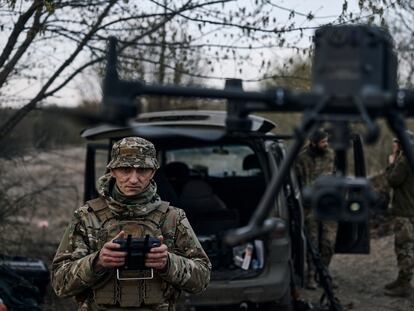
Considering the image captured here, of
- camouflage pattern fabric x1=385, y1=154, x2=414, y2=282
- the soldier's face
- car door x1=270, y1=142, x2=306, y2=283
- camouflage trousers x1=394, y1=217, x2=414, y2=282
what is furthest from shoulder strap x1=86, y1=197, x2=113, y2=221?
camouflage trousers x1=394, y1=217, x2=414, y2=282

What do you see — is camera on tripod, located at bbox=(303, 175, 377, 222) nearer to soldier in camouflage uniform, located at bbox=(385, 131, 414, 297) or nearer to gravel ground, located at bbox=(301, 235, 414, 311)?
gravel ground, located at bbox=(301, 235, 414, 311)

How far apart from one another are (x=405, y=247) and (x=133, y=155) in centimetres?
503

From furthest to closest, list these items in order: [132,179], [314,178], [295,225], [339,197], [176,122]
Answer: [314,178] → [295,225] → [176,122] → [132,179] → [339,197]

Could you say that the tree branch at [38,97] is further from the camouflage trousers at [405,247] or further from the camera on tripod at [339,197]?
the camera on tripod at [339,197]

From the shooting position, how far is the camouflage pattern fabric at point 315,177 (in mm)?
8219

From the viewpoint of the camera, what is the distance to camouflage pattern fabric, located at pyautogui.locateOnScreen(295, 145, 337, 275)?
324 inches

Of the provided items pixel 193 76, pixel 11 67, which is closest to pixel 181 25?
pixel 193 76

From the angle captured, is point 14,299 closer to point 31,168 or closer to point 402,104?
point 31,168

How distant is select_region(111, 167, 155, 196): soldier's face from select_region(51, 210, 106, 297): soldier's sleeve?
229 millimetres

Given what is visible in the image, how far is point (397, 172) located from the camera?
7.59 m

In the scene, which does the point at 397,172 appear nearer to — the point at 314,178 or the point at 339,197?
the point at 314,178

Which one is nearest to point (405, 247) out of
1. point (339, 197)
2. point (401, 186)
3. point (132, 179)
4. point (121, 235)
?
point (401, 186)

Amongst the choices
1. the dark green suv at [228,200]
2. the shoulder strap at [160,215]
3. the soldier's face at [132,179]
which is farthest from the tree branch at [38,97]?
the shoulder strap at [160,215]

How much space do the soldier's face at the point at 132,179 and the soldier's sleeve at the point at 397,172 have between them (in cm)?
443
